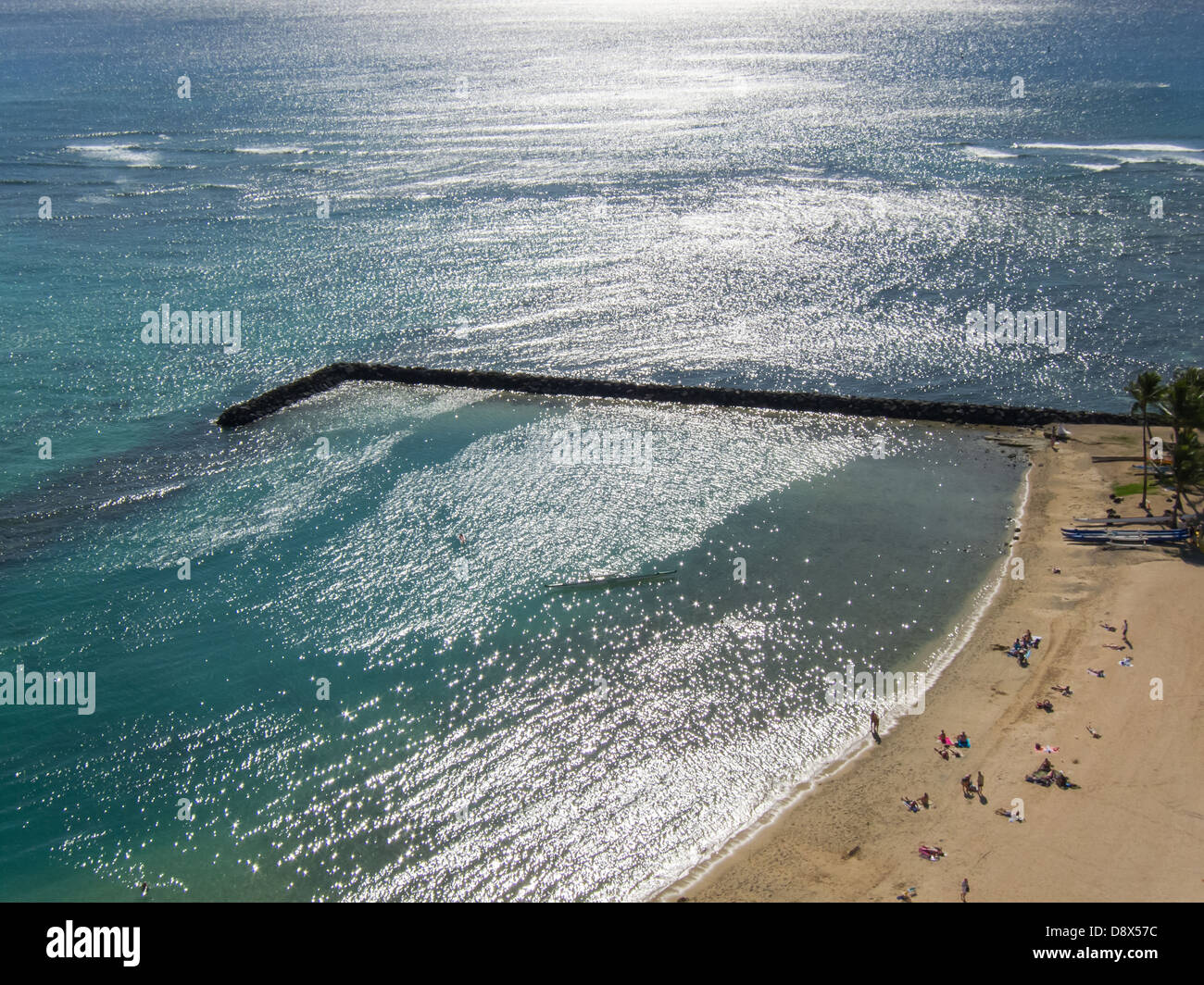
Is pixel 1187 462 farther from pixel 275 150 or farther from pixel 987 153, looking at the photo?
pixel 275 150

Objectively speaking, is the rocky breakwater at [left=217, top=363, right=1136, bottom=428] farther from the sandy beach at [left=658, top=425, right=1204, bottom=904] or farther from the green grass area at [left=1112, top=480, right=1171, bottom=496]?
the sandy beach at [left=658, top=425, right=1204, bottom=904]

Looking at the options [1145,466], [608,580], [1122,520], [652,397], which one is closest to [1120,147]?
[1145,466]

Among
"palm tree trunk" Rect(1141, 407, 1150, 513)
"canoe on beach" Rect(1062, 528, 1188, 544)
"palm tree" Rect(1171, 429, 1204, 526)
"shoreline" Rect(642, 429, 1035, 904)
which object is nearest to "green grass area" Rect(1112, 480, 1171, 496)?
"palm tree trunk" Rect(1141, 407, 1150, 513)

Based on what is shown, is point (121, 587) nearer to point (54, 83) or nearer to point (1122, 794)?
point (1122, 794)

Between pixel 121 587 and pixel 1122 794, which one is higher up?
pixel 121 587

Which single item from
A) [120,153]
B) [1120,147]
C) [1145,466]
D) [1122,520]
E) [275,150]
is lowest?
[1122,520]

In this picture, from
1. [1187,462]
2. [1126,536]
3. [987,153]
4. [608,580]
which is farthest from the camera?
[987,153]
